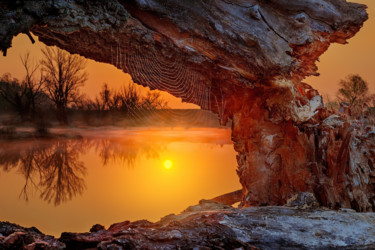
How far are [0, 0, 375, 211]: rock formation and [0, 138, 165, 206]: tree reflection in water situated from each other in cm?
370

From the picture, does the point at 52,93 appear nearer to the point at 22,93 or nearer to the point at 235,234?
the point at 22,93

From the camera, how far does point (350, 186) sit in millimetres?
5676

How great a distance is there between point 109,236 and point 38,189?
14.2 ft

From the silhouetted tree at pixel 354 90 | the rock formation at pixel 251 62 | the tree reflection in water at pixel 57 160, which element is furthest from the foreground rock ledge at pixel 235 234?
the silhouetted tree at pixel 354 90

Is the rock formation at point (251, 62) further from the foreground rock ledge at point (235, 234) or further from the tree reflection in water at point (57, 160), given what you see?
the tree reflection in water at point (57, 160)

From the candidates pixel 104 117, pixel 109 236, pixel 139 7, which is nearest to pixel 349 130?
pixel 139 7

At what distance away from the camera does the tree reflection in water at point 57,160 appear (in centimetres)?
726

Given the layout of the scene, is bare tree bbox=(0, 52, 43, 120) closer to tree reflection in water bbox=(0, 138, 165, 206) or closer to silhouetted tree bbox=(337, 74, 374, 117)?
tree reflection in water bbox=(0, 138, 165, 206)

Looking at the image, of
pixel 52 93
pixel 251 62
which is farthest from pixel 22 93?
pixel 251 62

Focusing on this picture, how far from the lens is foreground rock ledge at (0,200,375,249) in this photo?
3227 millimetres

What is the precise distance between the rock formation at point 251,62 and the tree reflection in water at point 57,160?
12.1ft

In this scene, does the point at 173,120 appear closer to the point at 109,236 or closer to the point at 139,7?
the point at 139,7

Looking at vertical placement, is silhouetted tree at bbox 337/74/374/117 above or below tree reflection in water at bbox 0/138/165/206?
above

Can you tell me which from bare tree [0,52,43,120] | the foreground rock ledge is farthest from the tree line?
the foreground rock ledge
